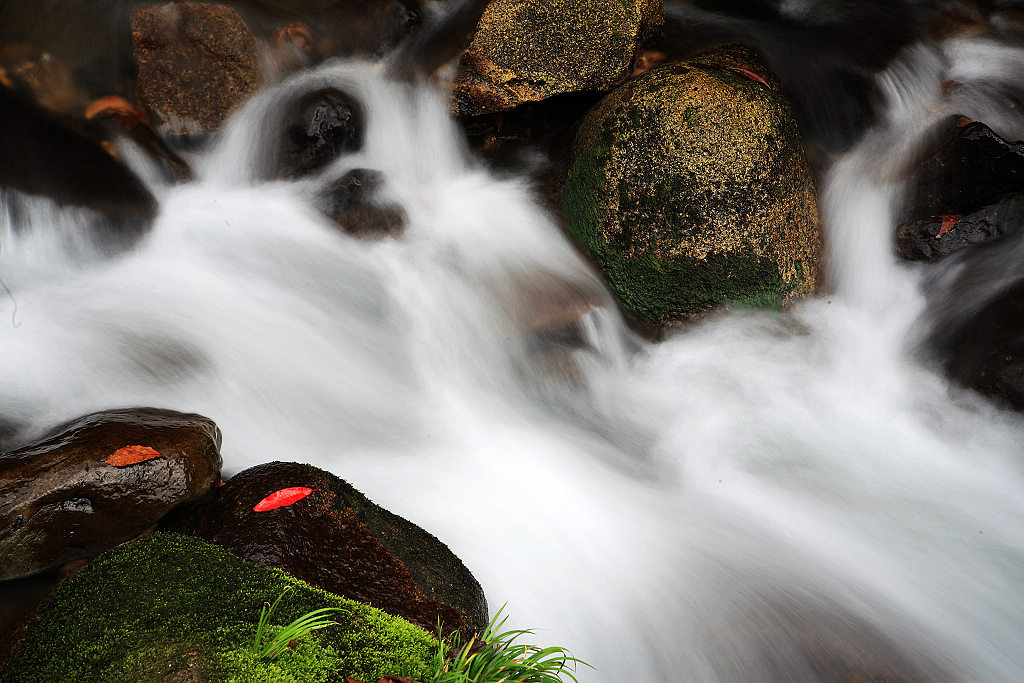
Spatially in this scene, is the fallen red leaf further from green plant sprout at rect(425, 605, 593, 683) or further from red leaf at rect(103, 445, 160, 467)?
red leaf at rect(103, 445, 160, 467)

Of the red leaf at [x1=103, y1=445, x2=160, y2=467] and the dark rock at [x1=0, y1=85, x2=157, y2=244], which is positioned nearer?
the red leaf at [x1=103, y1=445, x2=160, y2=467]

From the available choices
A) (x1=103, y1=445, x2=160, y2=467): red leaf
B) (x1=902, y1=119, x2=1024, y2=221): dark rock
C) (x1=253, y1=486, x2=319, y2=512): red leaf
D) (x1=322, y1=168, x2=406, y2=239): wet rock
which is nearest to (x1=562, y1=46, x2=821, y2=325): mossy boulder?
(x1=902, y1=119, x2=1024, y2=221): dark rock

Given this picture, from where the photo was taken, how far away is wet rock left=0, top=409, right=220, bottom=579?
9.93 feet

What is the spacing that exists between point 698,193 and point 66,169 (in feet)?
15.1

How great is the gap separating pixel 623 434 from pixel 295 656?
2.89 metres

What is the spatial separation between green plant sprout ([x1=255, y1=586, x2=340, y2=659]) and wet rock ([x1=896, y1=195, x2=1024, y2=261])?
16.2 feet

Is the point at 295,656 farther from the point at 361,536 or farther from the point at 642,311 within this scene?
the point at 642,311

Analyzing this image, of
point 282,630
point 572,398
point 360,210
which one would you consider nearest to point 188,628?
point 282,630

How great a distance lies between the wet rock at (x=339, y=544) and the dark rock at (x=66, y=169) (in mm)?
3077

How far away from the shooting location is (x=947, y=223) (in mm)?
5219

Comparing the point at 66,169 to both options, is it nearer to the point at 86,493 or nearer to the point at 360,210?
the point at 360,210

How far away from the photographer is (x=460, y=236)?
5.59 meters

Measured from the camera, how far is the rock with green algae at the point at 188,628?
2238 mm

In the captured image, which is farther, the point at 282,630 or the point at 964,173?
the point at 964,173
